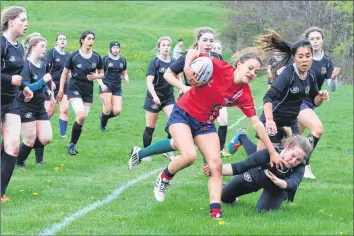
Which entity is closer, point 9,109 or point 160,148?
point 9,109

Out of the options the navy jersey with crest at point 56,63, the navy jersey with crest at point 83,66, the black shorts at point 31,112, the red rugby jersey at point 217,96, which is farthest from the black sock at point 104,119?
the red rugby jersey at point 217,96

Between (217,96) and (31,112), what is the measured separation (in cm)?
395

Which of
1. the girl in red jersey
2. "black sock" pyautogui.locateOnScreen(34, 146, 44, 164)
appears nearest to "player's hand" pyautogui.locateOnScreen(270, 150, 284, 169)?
the girl in red jersey

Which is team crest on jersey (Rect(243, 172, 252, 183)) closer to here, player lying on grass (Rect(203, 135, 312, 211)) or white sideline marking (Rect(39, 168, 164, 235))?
player lying on grass (Rect(203, 135, 312, 211))

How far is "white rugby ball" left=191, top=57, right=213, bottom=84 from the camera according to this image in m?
8.41

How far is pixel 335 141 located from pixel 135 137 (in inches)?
191

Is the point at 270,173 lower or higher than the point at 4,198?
higher

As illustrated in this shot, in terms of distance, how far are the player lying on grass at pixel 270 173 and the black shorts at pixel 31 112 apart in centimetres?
356

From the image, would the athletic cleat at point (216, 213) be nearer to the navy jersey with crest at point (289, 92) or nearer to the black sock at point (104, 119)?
the navy jersey with crest at point (289, 92)

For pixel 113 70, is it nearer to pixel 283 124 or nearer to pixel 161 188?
pixel 283 124

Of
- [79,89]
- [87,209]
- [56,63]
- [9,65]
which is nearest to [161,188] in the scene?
[87,209]

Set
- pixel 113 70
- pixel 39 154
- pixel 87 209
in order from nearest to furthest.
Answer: pixel 87 209
pixel 39 154
pixel 113 70

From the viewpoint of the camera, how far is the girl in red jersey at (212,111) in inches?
334

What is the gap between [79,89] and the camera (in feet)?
50.1
